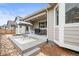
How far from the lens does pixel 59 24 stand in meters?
2.41

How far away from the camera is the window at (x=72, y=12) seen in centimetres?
214

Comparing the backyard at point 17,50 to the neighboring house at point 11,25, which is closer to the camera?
the backyard at point 17,50

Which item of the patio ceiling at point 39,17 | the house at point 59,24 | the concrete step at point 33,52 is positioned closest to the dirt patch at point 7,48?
the concrete step at point 33,52

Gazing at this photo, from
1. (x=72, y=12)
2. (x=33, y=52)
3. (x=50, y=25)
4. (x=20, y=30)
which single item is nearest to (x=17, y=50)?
(x=33, y=52)

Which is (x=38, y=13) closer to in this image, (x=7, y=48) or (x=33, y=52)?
(x=33, y=52)

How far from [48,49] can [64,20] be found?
732 mm

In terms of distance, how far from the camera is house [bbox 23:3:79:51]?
7.11 feet

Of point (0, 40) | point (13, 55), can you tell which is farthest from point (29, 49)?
point (0, 40)

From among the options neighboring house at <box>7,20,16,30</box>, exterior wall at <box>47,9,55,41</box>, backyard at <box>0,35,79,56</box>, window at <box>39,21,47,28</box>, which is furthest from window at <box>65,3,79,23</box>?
neighboring house at <box>7,20,16,30</box>

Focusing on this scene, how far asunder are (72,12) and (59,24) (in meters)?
0.40

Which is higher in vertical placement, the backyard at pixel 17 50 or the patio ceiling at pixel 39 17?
the patio ceiling at pixel 39 17

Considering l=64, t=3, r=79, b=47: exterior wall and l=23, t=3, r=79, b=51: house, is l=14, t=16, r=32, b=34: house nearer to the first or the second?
l=23, t=3, r=79, b=51: house

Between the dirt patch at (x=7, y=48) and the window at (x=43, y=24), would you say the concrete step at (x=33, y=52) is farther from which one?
the window at (x=43, y=24)

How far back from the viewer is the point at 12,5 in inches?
87.4
